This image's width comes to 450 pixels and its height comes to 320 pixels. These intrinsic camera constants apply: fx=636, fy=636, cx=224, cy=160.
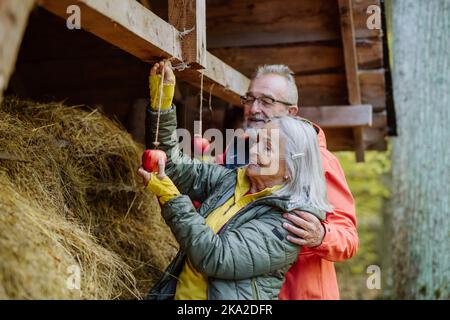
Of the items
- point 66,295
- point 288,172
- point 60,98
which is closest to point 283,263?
point 288,172

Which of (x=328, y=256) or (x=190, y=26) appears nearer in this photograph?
(x=328, y=256)

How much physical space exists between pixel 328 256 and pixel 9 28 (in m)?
1.84

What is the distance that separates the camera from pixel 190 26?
10.0 ft

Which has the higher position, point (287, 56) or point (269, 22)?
point (269, 22)

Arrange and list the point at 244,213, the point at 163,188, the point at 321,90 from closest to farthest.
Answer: the point at 163,188
the point at 244,213
the point at 321,90

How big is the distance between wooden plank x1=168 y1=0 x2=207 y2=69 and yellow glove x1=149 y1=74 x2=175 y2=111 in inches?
8.4

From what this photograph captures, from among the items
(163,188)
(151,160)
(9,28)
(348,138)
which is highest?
(348,138)

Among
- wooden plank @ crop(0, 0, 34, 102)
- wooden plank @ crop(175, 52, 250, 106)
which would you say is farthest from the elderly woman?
wooden plank @ crop(0, 0, 34, 102)

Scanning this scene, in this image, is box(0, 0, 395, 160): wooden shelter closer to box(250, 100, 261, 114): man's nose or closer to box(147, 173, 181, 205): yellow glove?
box(250, 100, 261, 114): man's nose

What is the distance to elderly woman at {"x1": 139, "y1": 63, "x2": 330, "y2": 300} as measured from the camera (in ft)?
8.50

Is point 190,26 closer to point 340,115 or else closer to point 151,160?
point 151,160

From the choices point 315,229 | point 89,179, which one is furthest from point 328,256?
Result: point 89,179
